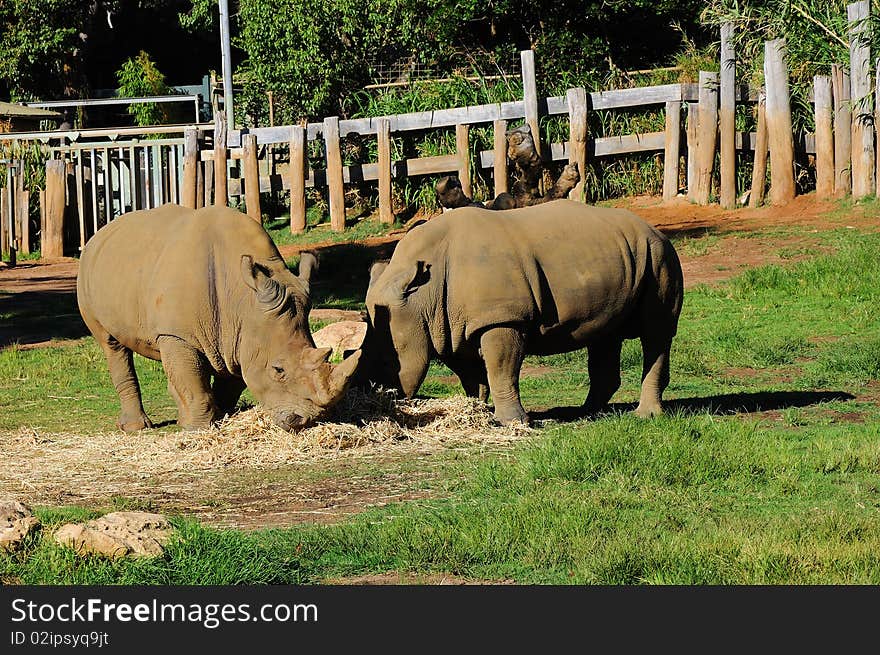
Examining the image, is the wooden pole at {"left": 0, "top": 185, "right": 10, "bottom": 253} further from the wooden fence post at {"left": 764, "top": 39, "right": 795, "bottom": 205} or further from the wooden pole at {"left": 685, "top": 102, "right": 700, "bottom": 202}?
the wooden fence post at {"left": 764, "top": 39, "right": 795, "bottom": 205}

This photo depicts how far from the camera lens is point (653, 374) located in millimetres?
10258

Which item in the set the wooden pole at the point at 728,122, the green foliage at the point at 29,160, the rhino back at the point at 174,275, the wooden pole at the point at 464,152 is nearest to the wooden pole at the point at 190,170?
the green foliage at the point at 29,160

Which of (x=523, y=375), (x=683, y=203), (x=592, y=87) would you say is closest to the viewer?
(x=523, y=375)

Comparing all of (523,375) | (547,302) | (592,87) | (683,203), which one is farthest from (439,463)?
(592,87)

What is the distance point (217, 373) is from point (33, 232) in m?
17.1

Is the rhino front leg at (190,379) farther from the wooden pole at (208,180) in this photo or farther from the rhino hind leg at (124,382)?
the wooden pole at (208,180)

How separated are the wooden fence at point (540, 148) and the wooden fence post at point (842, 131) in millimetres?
14

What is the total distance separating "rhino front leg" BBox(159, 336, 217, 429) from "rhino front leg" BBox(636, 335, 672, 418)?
3.08 metres

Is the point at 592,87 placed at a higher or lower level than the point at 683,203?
higher

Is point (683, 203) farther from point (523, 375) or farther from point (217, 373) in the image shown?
point (217, 373)

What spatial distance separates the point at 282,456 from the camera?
8.99 metres

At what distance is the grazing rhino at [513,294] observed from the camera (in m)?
9.56

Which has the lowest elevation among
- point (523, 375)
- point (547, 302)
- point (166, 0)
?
point (523, 375)

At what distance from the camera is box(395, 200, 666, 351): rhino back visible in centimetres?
957
